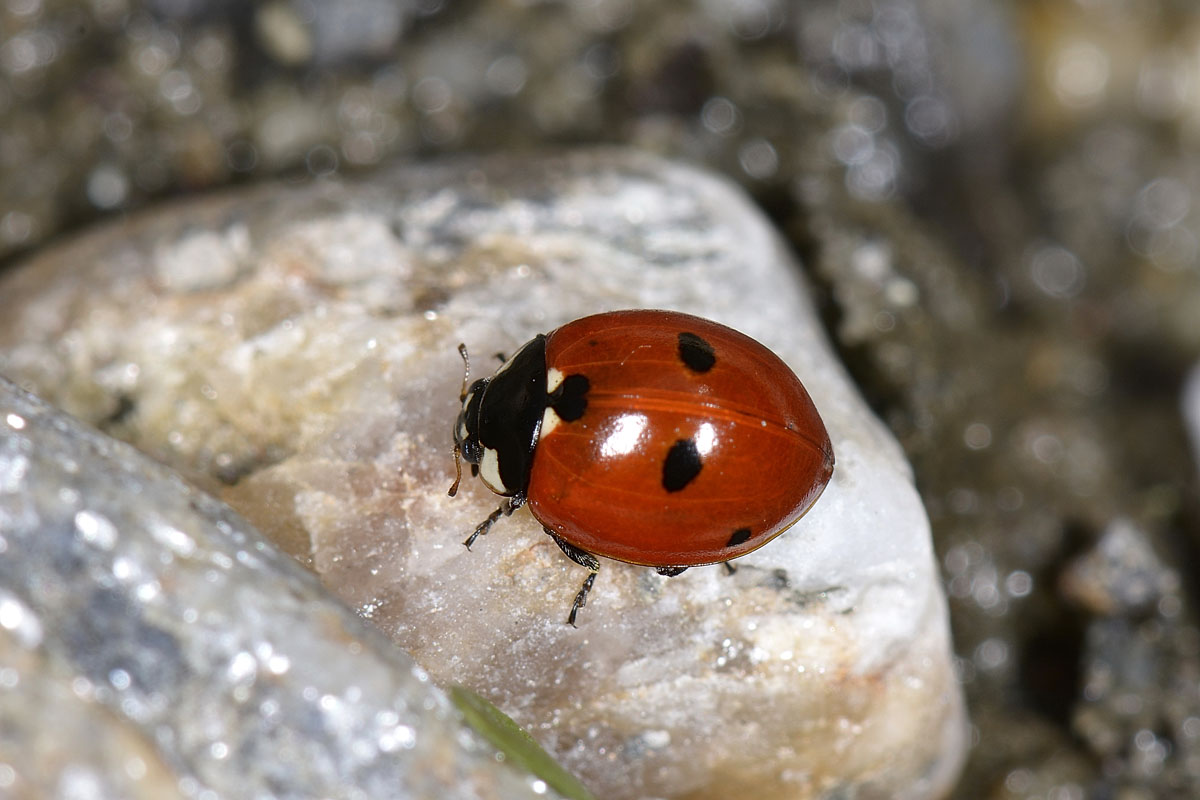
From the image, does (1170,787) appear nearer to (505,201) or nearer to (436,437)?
(436,437)

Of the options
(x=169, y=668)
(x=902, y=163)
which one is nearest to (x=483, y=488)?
(x=169, y=668)

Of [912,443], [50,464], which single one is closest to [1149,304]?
[912,443]

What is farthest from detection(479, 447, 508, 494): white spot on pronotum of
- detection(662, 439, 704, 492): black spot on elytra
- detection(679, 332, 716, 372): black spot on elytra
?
detection(679, 332, 716, 372): black spot on elytra

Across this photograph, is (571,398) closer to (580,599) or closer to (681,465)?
(681,465)

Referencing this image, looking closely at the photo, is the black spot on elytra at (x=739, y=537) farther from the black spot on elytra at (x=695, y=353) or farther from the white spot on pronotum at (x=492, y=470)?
the white spot on pronotum at (x=492, y=470)

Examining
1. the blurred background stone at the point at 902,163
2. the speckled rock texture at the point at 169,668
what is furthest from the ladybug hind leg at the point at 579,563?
the blurred background stone at the point at 902,163

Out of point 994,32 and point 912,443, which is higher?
point 994,32
